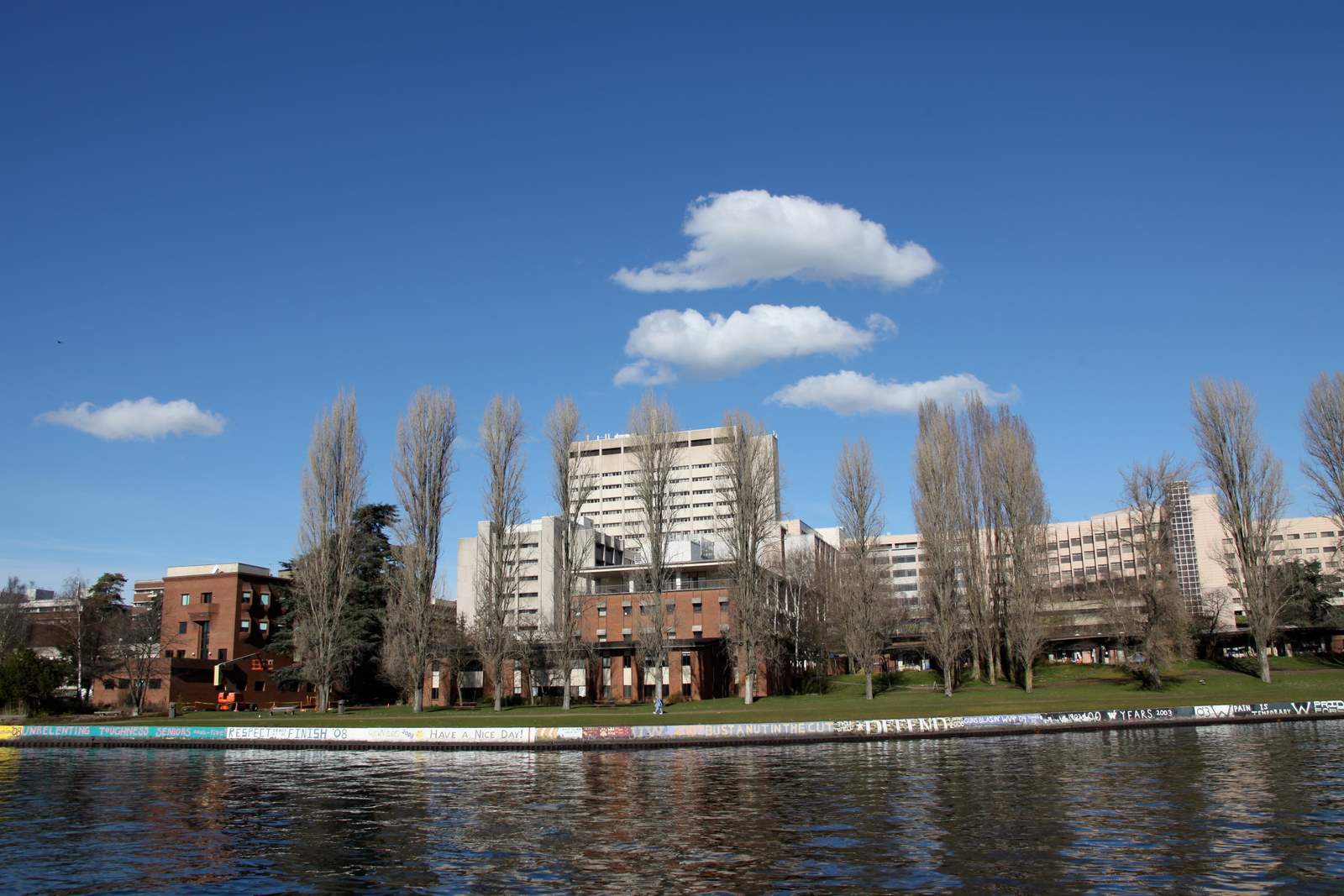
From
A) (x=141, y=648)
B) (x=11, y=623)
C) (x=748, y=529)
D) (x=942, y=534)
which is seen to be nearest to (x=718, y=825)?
(x=748, y=529)

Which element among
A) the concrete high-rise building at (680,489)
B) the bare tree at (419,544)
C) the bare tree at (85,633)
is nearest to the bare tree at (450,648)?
the bare tree at (419,544)

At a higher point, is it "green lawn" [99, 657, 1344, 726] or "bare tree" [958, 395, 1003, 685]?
"bare tree" [958, 395, 1003, 685]

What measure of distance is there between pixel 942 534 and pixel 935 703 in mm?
17582

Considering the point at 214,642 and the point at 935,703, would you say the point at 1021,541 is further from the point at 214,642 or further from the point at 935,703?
the point at 214,642

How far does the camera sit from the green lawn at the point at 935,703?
5766 centimetres

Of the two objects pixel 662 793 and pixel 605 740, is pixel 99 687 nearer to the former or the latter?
pixel 605 740

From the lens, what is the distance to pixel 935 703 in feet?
210

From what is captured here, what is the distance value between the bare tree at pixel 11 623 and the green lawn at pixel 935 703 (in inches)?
1521

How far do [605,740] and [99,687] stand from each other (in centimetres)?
6065

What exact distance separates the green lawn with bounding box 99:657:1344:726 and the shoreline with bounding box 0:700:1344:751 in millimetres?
3320

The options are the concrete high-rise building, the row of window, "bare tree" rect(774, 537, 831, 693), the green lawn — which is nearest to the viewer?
the green lawn

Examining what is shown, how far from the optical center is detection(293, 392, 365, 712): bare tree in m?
73.6

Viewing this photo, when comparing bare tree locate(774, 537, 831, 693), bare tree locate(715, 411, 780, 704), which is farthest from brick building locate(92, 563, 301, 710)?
bare tree locate(774, 537, 831, 693)

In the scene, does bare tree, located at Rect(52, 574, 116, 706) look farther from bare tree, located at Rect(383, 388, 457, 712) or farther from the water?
the water
